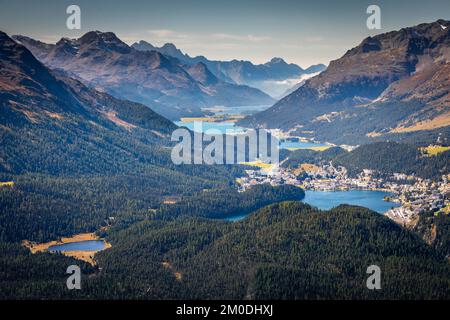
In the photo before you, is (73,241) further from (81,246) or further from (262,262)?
(262,262)

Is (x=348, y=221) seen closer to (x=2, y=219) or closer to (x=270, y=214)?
(x=270, y=214)

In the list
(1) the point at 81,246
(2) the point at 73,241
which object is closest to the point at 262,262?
(1) the point at 81,246

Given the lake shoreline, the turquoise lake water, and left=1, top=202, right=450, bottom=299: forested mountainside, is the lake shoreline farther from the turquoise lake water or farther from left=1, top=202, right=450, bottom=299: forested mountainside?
left=1, top=202, right=450, bottom=299: forested mountainside

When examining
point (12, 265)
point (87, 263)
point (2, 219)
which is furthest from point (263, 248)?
point (2, 219)

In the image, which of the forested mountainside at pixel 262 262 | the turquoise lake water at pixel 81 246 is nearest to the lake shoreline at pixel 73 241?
the turquoise lake water at pixel 81 246

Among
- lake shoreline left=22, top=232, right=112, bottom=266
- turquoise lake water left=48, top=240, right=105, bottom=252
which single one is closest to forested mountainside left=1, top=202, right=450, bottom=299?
lake shoreline left=22, top=232, right=112, bottom=266
